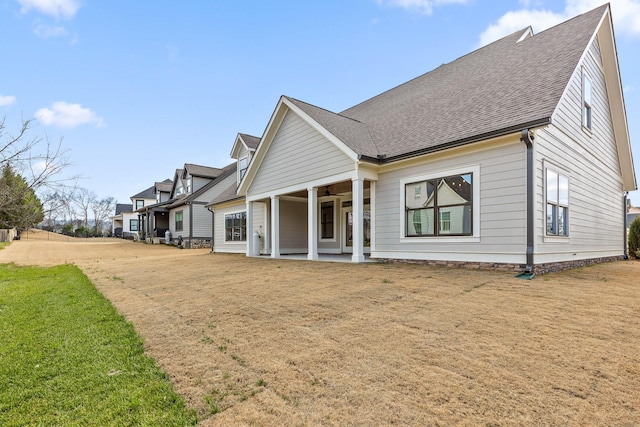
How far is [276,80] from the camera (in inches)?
780

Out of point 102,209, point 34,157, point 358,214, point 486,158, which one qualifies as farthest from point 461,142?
point 102,209

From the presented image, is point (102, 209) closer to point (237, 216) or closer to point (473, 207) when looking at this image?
point (237, 216)

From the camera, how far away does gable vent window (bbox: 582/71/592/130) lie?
9.34m

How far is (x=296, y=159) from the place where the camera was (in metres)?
11.8

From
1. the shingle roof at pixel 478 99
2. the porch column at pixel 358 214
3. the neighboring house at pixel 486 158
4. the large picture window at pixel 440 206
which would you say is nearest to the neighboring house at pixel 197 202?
the neighboring house at pixel 486 158

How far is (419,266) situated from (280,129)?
7335mm

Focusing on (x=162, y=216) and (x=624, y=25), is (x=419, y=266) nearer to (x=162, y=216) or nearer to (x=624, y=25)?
(x=624, y=25)

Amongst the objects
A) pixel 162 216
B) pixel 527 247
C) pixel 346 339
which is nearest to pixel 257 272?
pixel 346 339

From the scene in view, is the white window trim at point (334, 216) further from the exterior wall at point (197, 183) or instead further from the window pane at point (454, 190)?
the exterior wall at point (197, 183)

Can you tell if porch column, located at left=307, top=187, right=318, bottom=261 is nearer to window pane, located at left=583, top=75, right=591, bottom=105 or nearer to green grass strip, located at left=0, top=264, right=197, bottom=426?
green grass strip, located at left=0, top=264, right=197, bottom=426

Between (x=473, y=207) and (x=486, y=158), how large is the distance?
1143 mm

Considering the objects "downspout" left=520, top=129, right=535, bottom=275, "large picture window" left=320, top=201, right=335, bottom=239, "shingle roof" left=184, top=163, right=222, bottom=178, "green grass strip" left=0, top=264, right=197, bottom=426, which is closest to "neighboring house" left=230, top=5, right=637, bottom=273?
"downspout" left=520, top=129, right=535, bottom=275

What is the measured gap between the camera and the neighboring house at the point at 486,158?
23.4 feet

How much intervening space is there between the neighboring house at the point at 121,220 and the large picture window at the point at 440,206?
5045 centimetres
